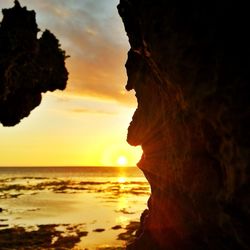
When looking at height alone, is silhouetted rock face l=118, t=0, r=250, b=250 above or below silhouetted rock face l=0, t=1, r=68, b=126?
below

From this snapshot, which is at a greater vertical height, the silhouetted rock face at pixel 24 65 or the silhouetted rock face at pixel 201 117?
the silhouetted rock face at pixel 24 65

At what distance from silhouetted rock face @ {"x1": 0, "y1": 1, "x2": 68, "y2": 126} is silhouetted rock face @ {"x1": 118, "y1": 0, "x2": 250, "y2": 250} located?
6.69 meters

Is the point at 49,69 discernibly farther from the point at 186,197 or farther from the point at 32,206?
the point at 32,206

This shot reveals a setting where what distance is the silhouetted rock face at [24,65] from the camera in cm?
1858

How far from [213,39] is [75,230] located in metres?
19.2

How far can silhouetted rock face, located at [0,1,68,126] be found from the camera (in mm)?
18578

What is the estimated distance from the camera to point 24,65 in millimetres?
19547

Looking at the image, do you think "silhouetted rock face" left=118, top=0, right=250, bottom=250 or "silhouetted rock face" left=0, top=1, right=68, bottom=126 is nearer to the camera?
"silhouetted rock face" left=118, top=0, right=250, bottom=250

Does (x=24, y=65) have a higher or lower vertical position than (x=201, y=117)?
higher

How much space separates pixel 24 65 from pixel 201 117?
40.6ft

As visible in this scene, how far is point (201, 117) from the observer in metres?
9.66

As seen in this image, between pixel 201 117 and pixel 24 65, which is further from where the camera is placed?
pixel 24 65

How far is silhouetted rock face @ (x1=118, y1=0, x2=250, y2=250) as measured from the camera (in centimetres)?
862

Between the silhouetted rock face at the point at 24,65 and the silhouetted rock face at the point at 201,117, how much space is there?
6690 mm
